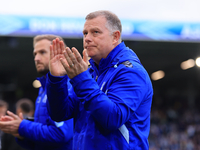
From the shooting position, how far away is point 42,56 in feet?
9.98

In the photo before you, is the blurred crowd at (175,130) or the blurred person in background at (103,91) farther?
the blurred crowd at (175,130)

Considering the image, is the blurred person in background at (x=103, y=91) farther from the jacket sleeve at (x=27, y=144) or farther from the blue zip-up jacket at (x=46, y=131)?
the jacket sleeve at (x=27, y=144)

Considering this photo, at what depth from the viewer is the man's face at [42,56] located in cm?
302

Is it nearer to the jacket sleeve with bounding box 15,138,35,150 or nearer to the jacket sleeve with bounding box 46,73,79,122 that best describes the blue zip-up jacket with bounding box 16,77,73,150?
the jacket sleeve with bounding box 15,138,35,150

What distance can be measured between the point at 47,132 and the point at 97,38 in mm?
1254

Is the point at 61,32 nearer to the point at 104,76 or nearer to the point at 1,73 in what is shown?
the point at 104,76

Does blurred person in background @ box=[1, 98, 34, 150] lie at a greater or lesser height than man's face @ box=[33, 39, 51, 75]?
lesser

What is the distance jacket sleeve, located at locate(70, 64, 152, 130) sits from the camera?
1.66 metres

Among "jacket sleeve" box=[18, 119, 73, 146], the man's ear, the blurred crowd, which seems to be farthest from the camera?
the blurred crowd

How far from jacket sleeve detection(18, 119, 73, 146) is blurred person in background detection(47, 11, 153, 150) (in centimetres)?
64

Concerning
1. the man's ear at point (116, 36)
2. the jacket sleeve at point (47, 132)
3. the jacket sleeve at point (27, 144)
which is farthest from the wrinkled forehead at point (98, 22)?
the jacket sleeve at point (27, 144)

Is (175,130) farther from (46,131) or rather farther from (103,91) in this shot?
(103,91)

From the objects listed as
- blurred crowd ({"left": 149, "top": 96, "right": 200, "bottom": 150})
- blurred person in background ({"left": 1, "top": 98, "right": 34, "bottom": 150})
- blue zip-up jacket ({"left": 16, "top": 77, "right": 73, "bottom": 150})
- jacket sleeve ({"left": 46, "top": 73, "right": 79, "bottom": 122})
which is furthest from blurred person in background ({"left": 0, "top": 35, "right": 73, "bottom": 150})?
blurred crowd ({"left": 149, "top": 96, "right": 200, "bottom": 150})

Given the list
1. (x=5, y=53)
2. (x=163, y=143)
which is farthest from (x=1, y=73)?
(x=163, y=143)
